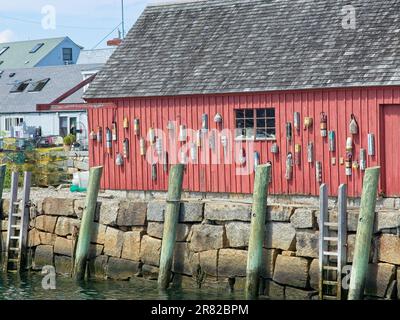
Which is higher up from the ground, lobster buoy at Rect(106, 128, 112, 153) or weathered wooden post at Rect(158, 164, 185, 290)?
lobster buoy at Rect(106, 128, 112, 153)

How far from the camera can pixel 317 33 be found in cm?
2634

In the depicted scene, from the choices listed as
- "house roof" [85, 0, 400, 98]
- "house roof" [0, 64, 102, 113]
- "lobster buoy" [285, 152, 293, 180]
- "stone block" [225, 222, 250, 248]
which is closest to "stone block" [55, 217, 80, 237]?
"house roof" [85, 0, 400, 98]

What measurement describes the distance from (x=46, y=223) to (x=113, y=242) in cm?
236

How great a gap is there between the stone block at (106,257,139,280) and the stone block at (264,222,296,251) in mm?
3413

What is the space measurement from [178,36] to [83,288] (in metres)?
8.45

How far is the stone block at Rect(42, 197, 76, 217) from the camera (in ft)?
81.7

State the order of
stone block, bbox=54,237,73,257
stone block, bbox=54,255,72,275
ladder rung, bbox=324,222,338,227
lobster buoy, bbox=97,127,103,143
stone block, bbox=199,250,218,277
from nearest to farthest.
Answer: ladder rung, bbox=324,222,338,227
stone block, bbox=199,250,218,277
stone block, bbox=54,255,72,275
stone block, bbox=54,237,73,257
lobster buoy, bbox=97,127,103,143

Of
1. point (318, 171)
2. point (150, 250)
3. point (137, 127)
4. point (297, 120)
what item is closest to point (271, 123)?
point (297, 120)

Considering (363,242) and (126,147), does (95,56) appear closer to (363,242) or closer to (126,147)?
(126,147)

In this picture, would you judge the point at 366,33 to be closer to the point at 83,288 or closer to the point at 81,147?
the point at 83,288

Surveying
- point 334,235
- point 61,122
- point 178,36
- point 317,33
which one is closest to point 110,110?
point 178,36

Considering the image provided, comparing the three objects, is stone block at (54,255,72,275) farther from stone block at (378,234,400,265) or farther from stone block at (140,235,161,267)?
stone block at (378,234,400,265)

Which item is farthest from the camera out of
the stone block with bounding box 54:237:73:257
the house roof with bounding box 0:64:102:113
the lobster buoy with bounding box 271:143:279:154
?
the house roof with bounding box 0:64:102:113

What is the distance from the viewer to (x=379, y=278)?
19547 millimetres
